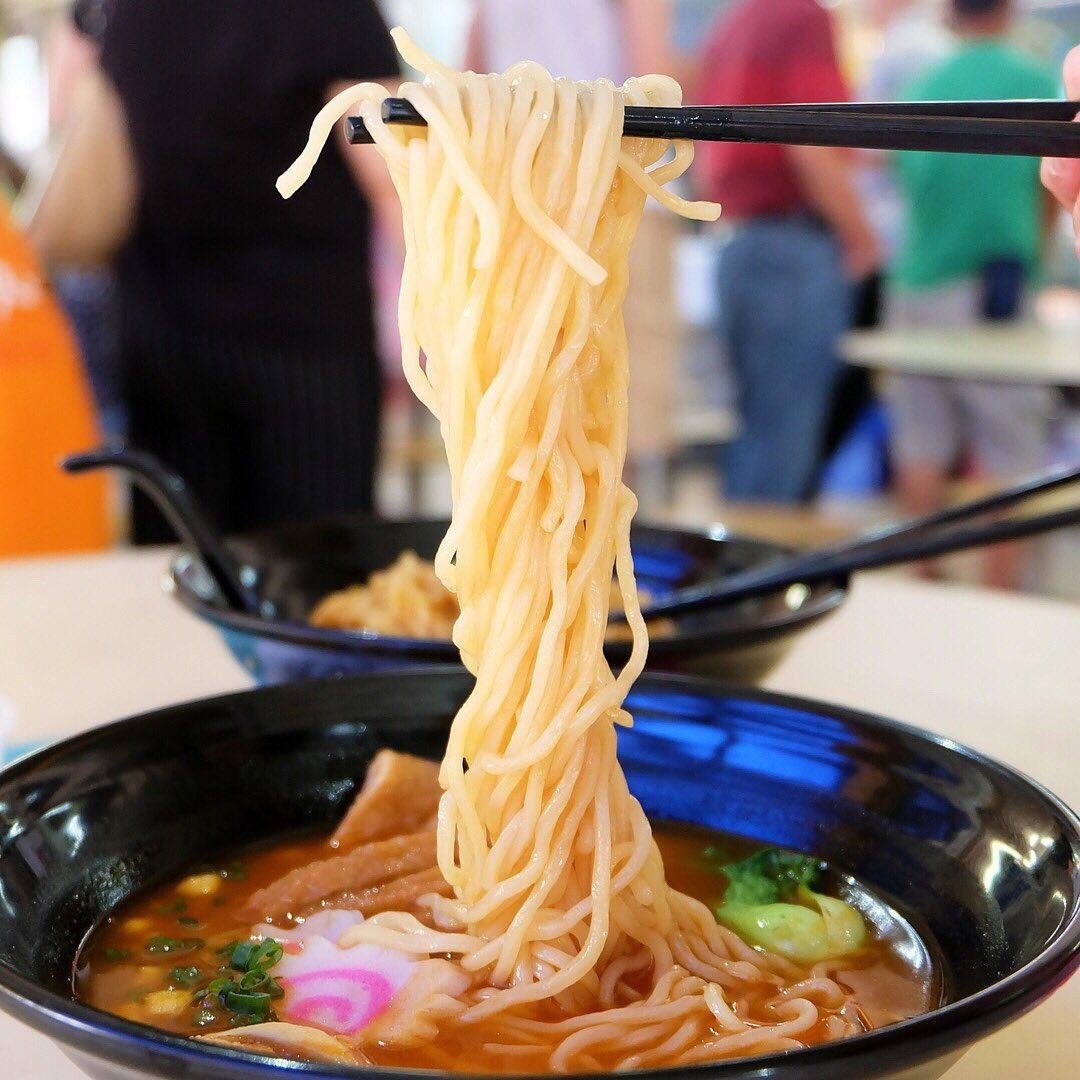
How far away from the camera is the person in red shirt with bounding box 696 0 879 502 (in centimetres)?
389

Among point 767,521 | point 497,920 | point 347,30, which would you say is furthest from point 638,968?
point 767,521

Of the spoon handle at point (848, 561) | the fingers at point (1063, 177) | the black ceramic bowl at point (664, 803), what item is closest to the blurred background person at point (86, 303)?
the spoon handle at point (848, 561)

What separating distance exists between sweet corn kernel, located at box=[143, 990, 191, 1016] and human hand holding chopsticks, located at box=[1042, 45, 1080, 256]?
737 mm

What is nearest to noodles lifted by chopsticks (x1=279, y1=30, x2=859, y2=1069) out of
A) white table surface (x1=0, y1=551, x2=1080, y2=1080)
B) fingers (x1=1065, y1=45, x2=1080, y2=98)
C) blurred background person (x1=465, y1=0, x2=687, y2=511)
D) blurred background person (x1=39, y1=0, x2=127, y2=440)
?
fingers (x1=1065, y1=45, x2=1080, y2=98)

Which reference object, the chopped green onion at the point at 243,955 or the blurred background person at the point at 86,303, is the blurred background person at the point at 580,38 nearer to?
the blurred background person at the point at 86,303

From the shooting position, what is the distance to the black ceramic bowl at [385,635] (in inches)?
39.3

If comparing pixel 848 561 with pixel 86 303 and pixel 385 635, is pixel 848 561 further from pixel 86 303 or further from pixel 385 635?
pixel 86 303

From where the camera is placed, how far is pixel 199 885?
82 cm

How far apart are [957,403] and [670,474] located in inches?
48.5

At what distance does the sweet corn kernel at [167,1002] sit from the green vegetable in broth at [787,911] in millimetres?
319

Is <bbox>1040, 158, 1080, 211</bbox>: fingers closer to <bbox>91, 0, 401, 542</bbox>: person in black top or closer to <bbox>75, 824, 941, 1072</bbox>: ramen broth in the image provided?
<bbox>75, 824, 941, 1072</bbox>: ramen broth

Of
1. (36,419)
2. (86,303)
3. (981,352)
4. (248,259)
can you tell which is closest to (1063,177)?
(248,259)

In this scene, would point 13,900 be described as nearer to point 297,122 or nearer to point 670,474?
point 297,122

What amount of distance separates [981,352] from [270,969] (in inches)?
141
